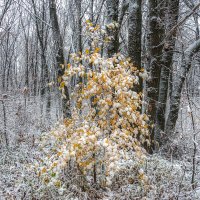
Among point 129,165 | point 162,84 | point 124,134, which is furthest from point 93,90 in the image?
point 162,84

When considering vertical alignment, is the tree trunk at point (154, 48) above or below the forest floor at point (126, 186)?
above

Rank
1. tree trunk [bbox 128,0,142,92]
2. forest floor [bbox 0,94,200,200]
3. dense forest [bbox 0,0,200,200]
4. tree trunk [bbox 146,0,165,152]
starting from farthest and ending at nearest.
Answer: tree trunk [bbox 146,0,165,152]
tree trunk [bbox 128,0,142,92]
forest floor [bbox 0,94,200,200]
dense forest [bbox 0,0,200,200]

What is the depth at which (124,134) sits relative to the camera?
3.49 m

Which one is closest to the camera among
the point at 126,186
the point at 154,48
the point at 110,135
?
the point at 110,135

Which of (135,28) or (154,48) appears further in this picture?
(154,48)

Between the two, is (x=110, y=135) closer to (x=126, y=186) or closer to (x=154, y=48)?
(x=126, y=186)

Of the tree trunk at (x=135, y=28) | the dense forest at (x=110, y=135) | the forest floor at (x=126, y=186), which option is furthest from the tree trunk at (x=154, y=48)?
the forest floor at (x=126, y=186)

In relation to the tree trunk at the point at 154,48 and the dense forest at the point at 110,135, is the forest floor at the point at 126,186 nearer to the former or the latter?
the dense forest at the point at 110,135

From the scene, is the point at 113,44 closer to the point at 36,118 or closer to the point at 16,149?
the point at 16,149

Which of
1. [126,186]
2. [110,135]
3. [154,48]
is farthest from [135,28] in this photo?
[126,186]

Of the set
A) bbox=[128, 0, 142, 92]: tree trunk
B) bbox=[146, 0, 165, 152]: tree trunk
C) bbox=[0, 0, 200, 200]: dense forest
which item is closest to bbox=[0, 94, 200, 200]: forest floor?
bbox=[0, 0, 200, 200]: dense forest

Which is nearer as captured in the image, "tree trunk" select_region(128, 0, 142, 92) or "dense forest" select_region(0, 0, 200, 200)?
"dense forest" select_region(0, 0, 200, 200)

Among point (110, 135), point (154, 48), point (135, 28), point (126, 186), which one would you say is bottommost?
point (126, 186)

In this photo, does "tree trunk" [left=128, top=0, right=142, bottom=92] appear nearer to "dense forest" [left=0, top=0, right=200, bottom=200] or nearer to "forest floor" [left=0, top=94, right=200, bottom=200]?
"dense forest" [left=0, top=0, right=200, bottom=200]
